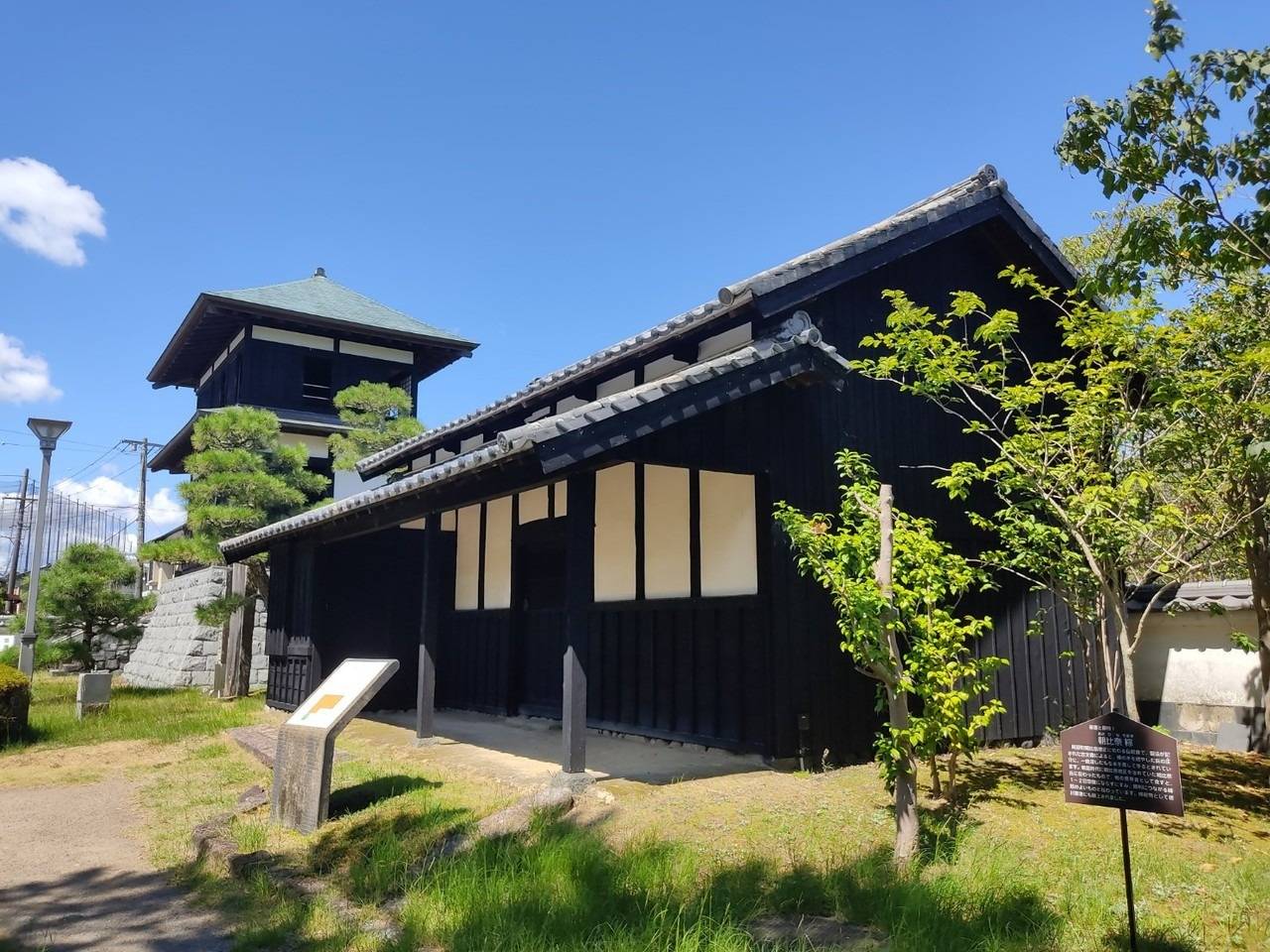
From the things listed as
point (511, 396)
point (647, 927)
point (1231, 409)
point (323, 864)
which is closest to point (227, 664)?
point (511, 396)

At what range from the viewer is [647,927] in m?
4.02

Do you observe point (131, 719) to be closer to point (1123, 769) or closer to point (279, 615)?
point (279, 615)

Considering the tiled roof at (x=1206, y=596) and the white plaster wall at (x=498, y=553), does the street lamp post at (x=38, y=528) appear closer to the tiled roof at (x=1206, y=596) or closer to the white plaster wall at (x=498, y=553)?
the white plaster wall at (x=498, y=553)

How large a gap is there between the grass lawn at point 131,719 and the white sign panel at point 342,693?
5.56 metres

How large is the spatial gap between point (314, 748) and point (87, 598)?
1431cm

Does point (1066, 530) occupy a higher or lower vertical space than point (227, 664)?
higher

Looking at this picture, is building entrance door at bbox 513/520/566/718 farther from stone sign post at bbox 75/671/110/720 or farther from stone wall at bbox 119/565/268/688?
stone wall at bbox 119/565/268/688

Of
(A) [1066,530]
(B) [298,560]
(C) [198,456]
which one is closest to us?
(A) [1066,530]

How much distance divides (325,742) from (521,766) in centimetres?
217

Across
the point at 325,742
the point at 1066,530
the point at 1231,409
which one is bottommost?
the point at 325,742

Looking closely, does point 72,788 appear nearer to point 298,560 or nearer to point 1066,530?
point 298,560

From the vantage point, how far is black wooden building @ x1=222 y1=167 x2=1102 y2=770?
705 cm

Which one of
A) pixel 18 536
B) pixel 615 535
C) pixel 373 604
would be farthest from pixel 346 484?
pixel 18 536

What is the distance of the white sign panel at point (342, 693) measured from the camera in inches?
253
